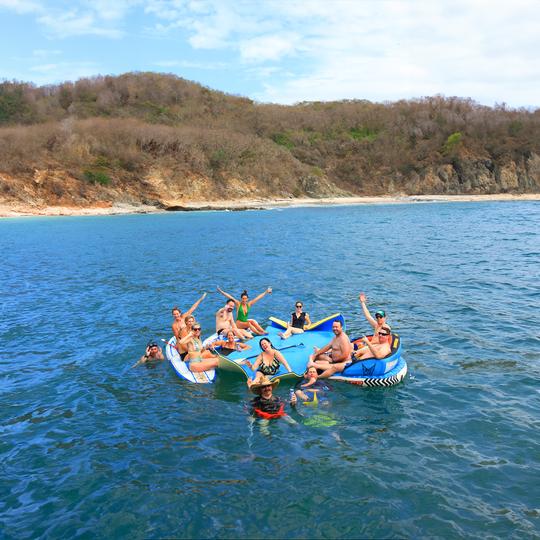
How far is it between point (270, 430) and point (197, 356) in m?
3.39

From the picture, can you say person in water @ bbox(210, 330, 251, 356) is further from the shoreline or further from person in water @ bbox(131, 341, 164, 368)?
the shoreline

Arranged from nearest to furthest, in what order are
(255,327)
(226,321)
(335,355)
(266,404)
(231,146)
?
(266,404) → (335,355) → (226,321) → (255,327) → (231,146)

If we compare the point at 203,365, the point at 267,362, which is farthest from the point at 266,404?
the point at 203,365

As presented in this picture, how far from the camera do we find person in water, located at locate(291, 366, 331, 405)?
33.9 feet

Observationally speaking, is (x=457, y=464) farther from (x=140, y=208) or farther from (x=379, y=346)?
(x=140, y=208)

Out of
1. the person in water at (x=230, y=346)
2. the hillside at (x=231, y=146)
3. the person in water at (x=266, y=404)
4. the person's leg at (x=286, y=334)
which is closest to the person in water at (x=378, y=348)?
the person's leg at (x=286, y=334)

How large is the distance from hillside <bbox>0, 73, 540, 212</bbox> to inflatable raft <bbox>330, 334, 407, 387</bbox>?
59285 mm

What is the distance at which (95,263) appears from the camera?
1128 inches

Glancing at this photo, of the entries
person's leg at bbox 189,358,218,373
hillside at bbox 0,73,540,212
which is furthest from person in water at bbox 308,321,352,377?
hillside at bbox 0,73,540,212

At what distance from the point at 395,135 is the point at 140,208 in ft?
197

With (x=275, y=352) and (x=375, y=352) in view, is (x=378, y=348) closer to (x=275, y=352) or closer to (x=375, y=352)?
(x=375, y=352)

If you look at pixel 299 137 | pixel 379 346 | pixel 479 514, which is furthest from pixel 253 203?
pixel 479 514

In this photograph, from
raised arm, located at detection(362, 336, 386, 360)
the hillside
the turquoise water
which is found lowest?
the turquoise water

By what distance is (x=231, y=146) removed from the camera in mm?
82688
